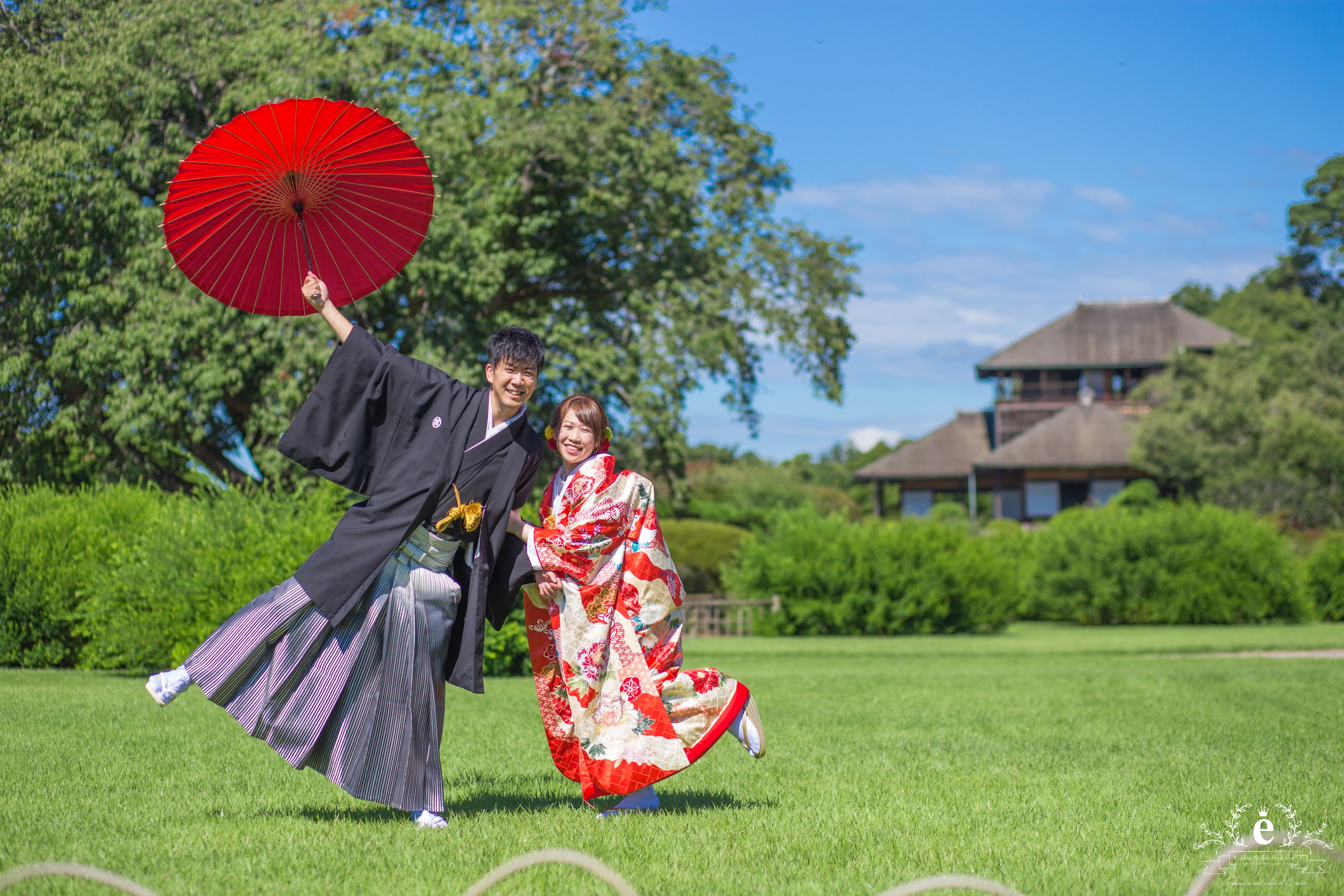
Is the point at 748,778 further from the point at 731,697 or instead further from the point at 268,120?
the point at 268,120

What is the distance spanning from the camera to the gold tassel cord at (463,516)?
4723 millimetres

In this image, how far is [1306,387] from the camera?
113ft

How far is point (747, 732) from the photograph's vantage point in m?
5.02

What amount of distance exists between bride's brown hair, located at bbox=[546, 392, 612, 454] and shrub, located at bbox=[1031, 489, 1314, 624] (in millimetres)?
21891

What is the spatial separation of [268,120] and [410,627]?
6.99ft

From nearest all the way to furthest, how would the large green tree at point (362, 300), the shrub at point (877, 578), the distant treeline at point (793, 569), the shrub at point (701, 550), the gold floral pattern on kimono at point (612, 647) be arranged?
the gold floral pattern on kimono at point (612, 647)
the distant treeline at point (793, 569)
the large green tree at point (362, 300)
the shrub at point (877, 578)
the shrub at point (701, 550)

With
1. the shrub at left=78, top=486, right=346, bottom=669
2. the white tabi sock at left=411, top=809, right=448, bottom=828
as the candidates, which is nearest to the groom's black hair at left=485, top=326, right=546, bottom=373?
the white tabi sock at left=411, top=809, right=448, bottom=828

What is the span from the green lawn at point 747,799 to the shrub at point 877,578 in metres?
12.2

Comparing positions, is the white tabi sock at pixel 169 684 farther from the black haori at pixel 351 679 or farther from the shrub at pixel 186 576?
the shrub at pixel 186 576

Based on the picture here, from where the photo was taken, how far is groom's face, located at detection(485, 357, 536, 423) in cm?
481

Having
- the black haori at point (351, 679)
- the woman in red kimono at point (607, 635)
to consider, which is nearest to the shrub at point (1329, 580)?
the woman in red kimono at point (607, 635)

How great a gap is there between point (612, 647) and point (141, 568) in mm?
7811

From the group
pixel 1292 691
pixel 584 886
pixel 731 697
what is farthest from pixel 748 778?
pixel 1292 691

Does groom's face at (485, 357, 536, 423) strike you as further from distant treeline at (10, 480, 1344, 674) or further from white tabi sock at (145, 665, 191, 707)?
distant treeline at (10, 480, 1344, 674)
